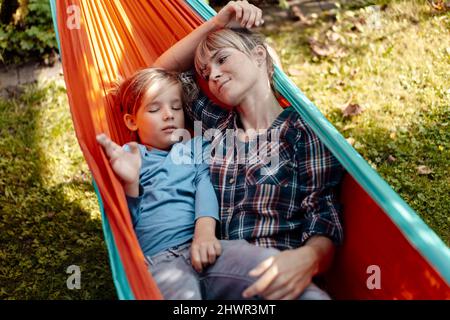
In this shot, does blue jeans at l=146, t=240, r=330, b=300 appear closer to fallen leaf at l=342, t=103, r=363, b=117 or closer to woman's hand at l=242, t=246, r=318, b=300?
woman's hand at l=242, t=246, r=318, b=300

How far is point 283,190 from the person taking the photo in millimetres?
1832

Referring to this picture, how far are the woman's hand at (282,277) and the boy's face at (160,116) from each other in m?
0.70

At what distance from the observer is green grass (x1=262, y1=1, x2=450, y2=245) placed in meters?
2.64

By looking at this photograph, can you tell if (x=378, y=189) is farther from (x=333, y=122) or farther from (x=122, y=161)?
(x=333, y=122)

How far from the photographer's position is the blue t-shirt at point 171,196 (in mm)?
1837

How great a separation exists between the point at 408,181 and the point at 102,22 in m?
1.46

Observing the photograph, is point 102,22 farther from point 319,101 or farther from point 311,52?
point 311,52

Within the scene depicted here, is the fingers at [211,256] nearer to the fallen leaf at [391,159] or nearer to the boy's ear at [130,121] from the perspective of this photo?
the boy's ear at [130,121]

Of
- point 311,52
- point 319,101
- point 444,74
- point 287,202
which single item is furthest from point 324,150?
point 311,52

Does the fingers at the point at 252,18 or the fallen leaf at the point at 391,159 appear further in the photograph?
the fallen leaf at the point at 391,159

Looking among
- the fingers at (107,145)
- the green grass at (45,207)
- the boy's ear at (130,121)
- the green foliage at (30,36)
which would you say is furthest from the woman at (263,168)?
the green foliage at (30,36)

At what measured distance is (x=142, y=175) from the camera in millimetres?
1993

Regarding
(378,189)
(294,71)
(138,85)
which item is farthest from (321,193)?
(294,71)

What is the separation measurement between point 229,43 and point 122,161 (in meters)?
0.58
